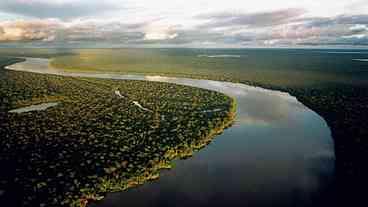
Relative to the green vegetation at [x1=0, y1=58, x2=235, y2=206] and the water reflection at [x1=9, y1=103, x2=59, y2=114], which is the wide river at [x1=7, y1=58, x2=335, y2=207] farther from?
the water reflection at [x1=9, y1=103, x2=59, y2=114]

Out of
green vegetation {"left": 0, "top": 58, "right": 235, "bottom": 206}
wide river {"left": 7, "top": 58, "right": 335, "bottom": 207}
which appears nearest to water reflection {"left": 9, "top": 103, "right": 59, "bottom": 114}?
green vegetation {"left": 0, "top": 58, "right": 235, "bottom": 206}

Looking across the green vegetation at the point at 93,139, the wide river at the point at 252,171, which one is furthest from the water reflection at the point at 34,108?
the wide river at the point at 252,171

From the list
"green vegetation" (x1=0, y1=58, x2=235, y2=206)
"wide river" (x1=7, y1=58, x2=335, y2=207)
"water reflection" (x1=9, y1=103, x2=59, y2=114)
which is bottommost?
"wide river" (x1=7, y1=58, x2=335, y2=207)

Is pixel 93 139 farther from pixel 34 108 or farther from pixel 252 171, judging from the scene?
pixel 34 108

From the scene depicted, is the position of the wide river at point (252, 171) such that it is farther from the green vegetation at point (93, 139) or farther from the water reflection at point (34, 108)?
the water reflection at point (34, 108)

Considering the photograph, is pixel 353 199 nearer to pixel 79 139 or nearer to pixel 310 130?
pixel 310 130

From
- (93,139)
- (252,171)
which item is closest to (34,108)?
(93,139)

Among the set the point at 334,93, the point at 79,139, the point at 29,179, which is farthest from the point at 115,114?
the point at 334,93
